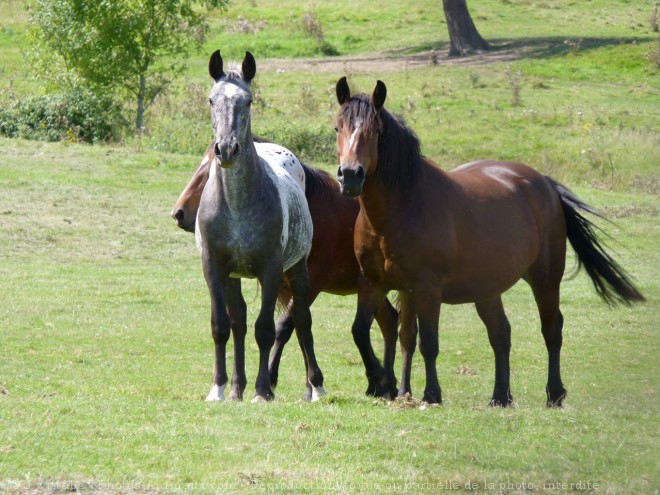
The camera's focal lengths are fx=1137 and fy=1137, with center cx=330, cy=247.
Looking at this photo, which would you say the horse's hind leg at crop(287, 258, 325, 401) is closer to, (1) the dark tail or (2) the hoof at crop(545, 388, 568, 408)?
(2) the hoof at crop(545, 388, 568, 408)

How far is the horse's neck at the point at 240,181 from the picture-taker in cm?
899

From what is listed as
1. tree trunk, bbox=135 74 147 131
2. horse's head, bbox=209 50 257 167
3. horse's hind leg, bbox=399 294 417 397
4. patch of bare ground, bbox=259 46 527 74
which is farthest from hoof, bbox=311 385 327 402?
patch of bare ground, bbox=259 46 527 74

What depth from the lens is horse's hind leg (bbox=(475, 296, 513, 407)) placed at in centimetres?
1051

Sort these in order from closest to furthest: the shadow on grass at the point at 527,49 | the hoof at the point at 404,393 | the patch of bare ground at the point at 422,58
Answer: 1. the hoof at the point at 404,393
2. the patch of bare ground at the point at 422,58
3. the shadow on grass at the point at 527,49

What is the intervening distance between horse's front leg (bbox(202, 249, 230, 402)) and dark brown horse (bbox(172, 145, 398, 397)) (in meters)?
1.31

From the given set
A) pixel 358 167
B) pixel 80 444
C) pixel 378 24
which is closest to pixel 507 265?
pixel 358 167

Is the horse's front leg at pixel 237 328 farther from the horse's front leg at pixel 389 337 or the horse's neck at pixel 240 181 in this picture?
the horse's front leg at pixel 389 337

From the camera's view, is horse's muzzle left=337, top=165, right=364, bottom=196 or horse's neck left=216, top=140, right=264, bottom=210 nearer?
horse's muzzle left=337, top=165, right=364, bottom=196

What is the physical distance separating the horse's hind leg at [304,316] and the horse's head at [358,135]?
1.42 metres

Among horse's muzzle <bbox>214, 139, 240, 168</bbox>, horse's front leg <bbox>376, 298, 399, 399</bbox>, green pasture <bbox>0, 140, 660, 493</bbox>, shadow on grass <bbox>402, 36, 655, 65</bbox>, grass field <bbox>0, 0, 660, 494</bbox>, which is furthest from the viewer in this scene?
shadow on grass <bbox>402, 36, 655, 65</bbox>

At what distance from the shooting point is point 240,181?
29.6 ft

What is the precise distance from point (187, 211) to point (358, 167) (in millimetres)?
2412

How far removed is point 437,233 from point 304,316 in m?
1.60

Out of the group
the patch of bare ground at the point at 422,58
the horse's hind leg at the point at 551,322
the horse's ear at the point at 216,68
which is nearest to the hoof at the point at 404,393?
the horse's hind leg at the point at 551,322
